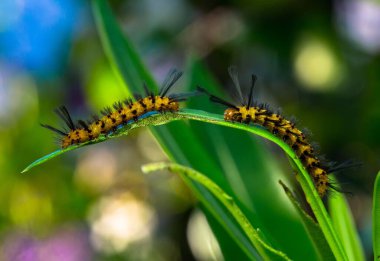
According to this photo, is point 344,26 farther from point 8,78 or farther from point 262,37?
point 8,78

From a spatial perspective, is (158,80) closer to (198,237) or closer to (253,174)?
(198,237)

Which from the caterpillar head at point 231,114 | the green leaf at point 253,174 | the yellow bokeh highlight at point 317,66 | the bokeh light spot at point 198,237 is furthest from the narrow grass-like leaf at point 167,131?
the yellow bokeh highlight at point 317,66

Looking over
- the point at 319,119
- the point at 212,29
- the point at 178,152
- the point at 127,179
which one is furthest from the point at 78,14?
the point at 178,152

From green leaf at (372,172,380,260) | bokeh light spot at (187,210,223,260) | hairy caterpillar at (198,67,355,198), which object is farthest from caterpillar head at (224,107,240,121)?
bokeh light spot at (187,210,223,260)

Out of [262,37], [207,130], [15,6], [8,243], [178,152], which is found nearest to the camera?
[178,152]

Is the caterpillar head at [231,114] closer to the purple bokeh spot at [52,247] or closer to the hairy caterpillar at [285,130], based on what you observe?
the hairy caterpillar at [285,130]

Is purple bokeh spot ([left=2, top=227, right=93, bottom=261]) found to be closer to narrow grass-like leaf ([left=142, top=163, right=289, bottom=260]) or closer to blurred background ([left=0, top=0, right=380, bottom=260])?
blurred background ([left=0, top=0, right=380, bottom=260])

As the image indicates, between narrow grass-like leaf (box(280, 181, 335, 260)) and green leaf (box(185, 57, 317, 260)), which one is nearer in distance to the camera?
narrow grass-like leaf (box(280, 181, 335, 260))

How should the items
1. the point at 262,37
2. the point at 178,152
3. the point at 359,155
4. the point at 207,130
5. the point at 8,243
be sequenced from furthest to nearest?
the point at 262,37, the point at 359,155, the point at 8,243, the point at 207,130, the point at 178,152
